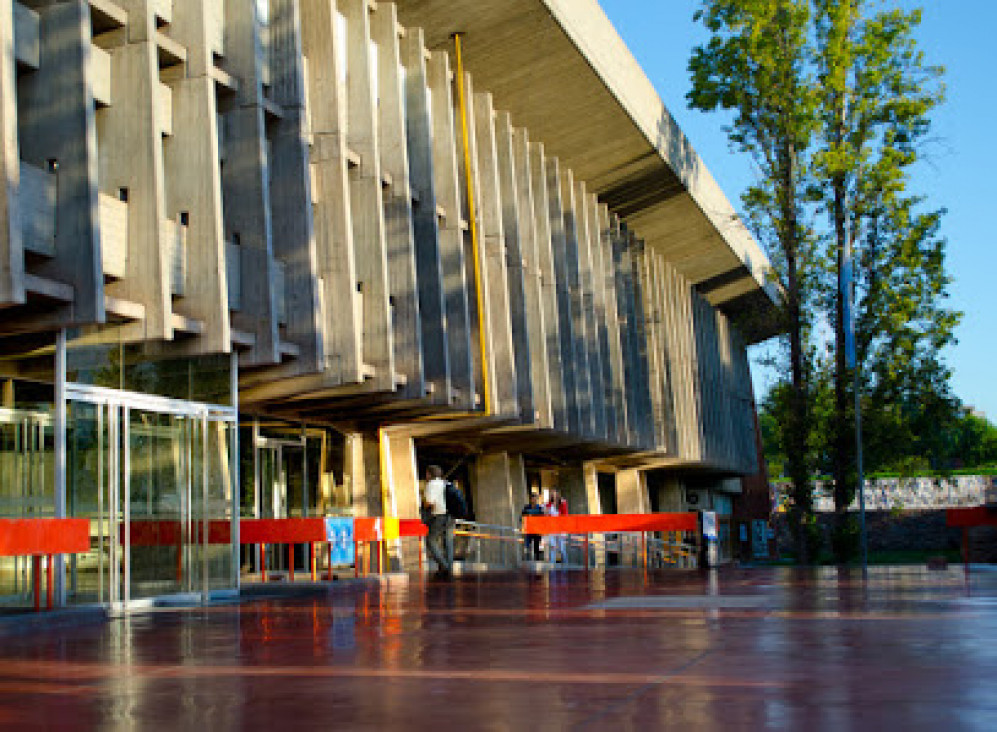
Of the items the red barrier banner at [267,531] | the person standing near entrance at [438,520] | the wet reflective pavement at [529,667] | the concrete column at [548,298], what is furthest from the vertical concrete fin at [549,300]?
the wet reflective pavement at [529,667]

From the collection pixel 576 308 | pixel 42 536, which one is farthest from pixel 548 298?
pixel 42 536

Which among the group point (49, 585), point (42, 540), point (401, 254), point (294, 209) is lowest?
point (49, 585)

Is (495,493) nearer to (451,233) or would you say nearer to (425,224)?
(451,233)

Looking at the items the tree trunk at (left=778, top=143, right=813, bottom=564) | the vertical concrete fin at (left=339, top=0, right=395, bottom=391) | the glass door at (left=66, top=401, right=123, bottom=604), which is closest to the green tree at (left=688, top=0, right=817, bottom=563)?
the tree trunk at (left=778, top=143, right=813, bottom=564)

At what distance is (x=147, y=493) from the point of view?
17.4 m

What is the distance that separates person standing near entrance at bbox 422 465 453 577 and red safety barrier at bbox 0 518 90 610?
8061 mm

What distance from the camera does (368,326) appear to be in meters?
25.0

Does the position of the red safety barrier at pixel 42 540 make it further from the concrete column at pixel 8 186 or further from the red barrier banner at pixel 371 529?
the red barrier banner at pixel 371 529

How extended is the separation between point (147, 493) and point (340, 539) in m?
5.54

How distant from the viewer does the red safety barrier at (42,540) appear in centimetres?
1409

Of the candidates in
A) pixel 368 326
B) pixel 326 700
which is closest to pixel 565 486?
pixel 368 326

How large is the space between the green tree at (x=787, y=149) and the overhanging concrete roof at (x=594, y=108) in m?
1.42

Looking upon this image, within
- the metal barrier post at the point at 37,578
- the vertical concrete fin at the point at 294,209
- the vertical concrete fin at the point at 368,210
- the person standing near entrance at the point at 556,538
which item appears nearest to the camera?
the metal barrier post at the point at 37,578

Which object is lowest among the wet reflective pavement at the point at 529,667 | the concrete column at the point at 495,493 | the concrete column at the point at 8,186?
the wet reflective pavement at the point at 529,667
